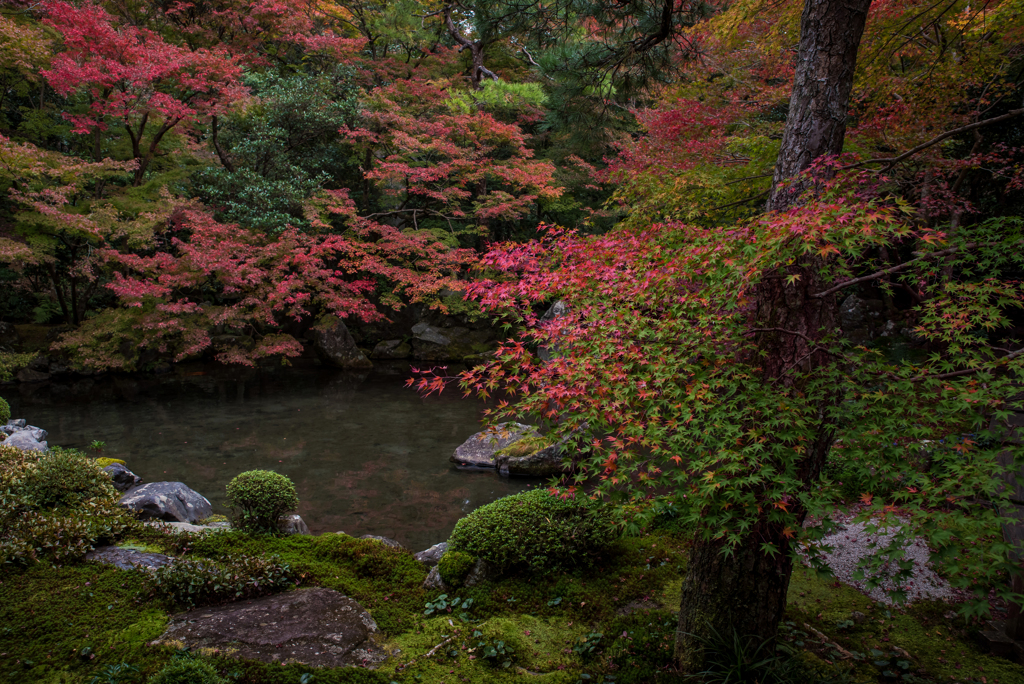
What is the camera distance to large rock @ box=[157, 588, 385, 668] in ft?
10.6

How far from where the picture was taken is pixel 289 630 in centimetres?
348

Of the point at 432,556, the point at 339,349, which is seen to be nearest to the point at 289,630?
the point at 432,556

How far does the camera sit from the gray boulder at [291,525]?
16.3 feet

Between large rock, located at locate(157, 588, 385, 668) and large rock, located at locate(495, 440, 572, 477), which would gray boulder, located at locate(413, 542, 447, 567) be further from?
large rock, located at locate(495, 440, 572, 477)

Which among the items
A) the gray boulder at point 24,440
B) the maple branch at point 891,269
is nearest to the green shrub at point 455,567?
the maple branch at point 891,269

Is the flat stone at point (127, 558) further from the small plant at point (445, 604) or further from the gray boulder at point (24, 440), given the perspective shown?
the gray boulder at point (24, 440)

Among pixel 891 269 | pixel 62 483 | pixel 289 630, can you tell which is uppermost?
pixel 891 269

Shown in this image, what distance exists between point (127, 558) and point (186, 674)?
217 centimetres

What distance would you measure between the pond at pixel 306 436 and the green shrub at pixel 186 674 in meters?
3.38

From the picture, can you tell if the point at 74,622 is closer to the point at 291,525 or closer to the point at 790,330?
the point at 291,525

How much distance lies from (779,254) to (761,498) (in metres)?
1.10

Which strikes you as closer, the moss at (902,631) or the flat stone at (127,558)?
the moss at (902,631)

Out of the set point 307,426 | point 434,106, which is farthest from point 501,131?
point 307,426

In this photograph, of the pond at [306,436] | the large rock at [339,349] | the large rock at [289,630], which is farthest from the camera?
the large rock at [339,349]
